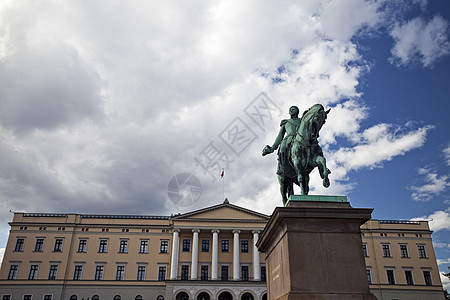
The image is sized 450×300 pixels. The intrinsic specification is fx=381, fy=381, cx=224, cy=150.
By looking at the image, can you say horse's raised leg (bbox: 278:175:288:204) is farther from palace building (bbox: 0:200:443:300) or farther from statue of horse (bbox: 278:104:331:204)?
palace building (bbox: 0:200:443:300)

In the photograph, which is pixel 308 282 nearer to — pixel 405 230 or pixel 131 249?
pixel 131 249

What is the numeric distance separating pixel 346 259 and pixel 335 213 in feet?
2.81

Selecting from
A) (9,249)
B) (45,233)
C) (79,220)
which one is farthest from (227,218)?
(9,249)

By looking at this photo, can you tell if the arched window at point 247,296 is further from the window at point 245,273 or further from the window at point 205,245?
the window at point 205,245

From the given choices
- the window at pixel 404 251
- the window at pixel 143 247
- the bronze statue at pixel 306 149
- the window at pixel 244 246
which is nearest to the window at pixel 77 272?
the window at pixel 143 247

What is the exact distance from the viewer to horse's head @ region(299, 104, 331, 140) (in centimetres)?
868

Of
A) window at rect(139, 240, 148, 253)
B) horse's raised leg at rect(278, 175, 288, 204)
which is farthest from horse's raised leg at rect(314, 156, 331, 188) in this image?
window at rect(139, 240, 148, 253)

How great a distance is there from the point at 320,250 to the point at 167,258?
151 feet

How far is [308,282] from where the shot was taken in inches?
269

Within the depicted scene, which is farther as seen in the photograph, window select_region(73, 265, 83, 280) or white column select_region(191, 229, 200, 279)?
window select_region(73, 265, 83, 280)

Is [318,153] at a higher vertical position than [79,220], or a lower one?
lower

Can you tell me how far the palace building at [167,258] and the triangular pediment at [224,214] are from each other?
0.44ft

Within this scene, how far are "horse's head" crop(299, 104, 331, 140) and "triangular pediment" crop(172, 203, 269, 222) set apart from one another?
4306 cm

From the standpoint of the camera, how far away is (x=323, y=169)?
330 inches
